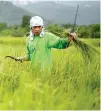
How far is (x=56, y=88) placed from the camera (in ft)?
9.86

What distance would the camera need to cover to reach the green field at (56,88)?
272 centimetres

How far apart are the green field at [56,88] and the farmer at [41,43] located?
0.61 ft

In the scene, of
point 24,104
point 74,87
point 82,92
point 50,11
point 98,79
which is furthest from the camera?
point 50,11

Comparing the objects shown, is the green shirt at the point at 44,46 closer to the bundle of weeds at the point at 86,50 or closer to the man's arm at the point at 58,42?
the man's arm at the point at 58,42

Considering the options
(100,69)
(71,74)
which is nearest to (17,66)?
(71,74)

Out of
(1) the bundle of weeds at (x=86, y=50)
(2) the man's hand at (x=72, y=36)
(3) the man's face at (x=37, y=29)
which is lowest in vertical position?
(1) the bundle of weeds at (x=86, y=50)

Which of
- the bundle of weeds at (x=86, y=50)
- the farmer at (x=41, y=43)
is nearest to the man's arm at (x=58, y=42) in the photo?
the farmer at (x=41, y=43)

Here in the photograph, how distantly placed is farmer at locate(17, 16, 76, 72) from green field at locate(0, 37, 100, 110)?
7.3 inches

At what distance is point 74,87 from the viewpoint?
3.27m

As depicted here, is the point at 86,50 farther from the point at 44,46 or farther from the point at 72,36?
the point at 44,46

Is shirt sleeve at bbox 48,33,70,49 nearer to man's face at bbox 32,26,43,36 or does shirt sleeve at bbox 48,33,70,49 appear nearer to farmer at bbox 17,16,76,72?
farmer at bbox 17,16,76,72

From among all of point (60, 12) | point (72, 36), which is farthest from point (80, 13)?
point (60, 12)

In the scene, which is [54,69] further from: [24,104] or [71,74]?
[24,104]

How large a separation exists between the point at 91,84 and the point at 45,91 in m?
0.70
